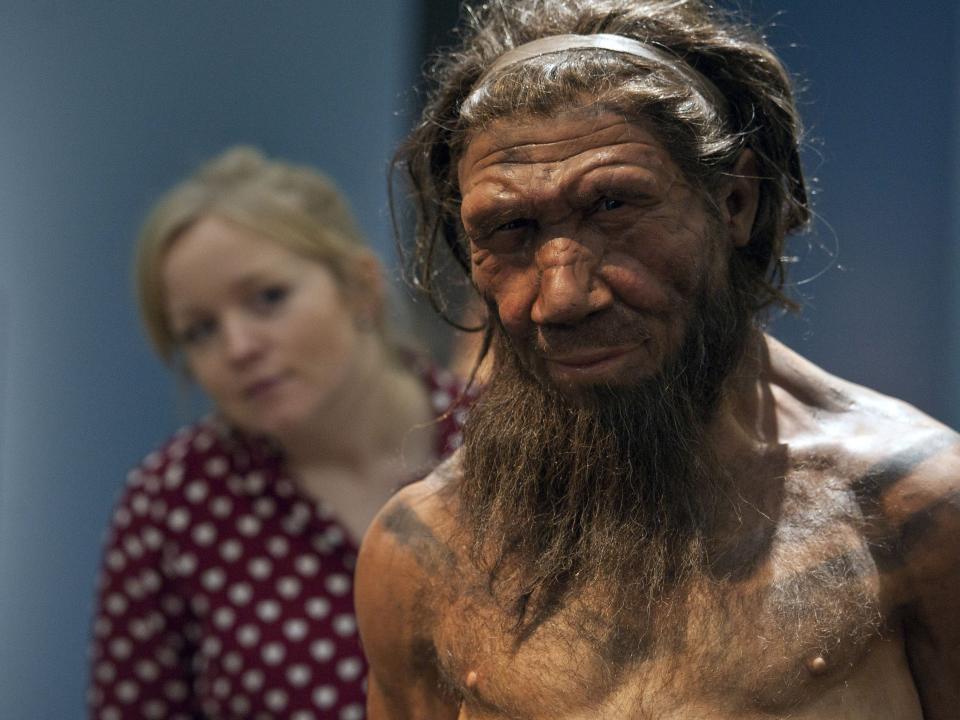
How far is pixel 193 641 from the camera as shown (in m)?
2.20

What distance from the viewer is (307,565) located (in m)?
2.15

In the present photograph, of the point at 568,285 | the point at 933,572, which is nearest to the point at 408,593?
the point at 568,285

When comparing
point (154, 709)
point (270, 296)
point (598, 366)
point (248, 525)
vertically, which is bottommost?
point (154, 709)

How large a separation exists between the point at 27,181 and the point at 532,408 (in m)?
1.76

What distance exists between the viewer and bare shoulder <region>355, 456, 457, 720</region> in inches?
53.4

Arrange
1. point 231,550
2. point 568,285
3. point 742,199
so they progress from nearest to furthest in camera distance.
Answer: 1. point 568,285
2. point 742,199
3. point 231,550

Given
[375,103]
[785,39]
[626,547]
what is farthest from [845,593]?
[375,103]

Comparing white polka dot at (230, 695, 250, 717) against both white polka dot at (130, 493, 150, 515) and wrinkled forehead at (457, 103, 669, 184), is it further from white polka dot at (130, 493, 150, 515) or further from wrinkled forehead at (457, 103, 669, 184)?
wrinkled forehead at (457, 103, 669, 184)

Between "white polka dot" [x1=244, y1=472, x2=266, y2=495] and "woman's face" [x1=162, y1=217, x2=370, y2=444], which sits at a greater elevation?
"woman's face" [x1=162, y1=217, x2=370, y2=444]

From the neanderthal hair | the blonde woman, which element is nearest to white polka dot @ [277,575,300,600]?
the blonde woman

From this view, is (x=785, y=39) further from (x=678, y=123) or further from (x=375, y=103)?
(x=678, y=123)

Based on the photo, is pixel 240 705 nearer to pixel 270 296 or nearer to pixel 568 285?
pixel 270 296

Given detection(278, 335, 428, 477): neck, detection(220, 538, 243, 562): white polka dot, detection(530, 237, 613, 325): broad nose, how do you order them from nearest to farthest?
1. detection(530, 237, 613, 325): broad nose
2. detection(220, 538, 243, 562): white polka dot
3. detection(278, 335, 428, 477): neck

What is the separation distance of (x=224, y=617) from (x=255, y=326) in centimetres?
45
